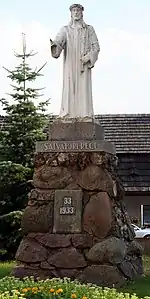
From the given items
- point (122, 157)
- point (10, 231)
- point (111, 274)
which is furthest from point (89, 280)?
point (122, 157)

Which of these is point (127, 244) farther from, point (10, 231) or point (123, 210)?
point (10, 231)

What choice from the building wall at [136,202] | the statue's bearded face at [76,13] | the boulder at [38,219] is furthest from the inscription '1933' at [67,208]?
the building wall at [136,202]

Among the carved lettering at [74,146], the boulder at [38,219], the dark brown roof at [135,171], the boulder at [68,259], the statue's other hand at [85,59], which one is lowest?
the boulder at [68,259]

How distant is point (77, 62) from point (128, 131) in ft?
59.7

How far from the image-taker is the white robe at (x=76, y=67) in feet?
38.2

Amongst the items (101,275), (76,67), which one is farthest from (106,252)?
(76,67)

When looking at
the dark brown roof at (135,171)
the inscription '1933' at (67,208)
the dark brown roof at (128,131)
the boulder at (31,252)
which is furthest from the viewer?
the dark brown roof at (128,131)

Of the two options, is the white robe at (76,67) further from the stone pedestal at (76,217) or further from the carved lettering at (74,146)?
the carved lettering at (74,146)

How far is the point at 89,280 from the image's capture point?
10547 mm

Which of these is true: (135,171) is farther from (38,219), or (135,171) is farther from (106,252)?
(106,252)

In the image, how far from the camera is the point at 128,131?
29797 mm

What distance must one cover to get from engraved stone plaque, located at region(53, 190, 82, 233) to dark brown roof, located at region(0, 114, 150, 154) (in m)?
16.5

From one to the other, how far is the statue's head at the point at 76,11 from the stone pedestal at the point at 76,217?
199 centimetres

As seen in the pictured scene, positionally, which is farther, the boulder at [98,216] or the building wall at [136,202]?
the building wall at [136,202]
